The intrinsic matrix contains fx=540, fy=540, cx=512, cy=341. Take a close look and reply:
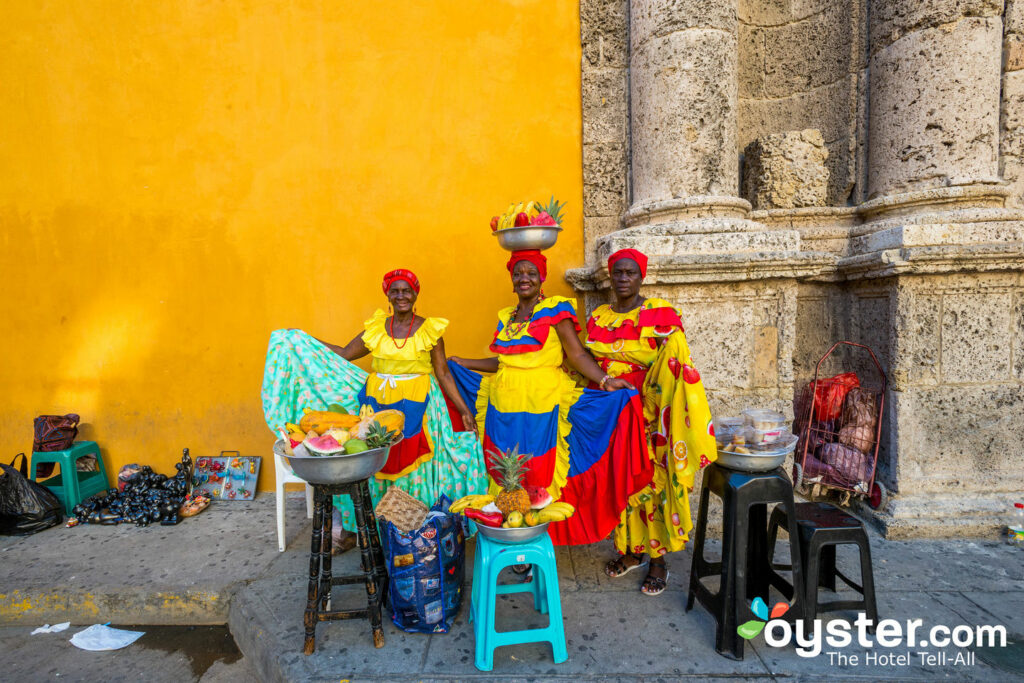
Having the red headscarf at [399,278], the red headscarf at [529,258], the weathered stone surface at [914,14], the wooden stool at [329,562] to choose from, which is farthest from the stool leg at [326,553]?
the weathered stone surface at [914,14]

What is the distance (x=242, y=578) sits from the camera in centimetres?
337

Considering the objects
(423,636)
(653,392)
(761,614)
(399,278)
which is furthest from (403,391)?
(761,614)

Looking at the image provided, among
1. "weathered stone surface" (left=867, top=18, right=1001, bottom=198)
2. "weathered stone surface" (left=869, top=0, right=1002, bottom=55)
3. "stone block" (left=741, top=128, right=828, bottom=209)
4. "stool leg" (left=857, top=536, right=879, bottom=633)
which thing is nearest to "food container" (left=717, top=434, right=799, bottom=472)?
"stool leg" (left=857, top=536, right=879, bottom=633)

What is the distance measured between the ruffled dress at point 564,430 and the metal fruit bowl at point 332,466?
0.75 metres

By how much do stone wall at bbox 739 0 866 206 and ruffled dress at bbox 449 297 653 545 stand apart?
122 inches

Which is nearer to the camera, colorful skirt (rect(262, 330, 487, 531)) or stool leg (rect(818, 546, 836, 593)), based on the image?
stool leg (rect(818, 546, 836, 593))

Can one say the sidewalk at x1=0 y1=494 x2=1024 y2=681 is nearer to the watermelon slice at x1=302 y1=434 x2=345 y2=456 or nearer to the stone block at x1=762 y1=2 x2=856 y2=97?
the watermelon slice at x1=302 y1=434 x2=345 y2=456

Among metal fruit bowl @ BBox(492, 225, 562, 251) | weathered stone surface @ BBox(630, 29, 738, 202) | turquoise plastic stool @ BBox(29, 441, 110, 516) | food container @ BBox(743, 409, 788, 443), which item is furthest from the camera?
turquoise plastic stool @ BBox(29, 441, 110, 516)

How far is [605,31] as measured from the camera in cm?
443

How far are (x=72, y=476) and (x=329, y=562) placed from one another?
334 cm

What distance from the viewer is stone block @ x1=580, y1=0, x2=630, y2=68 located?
442 centimetres

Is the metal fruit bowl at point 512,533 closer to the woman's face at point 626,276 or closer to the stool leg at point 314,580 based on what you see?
the stool leg at point 314,580

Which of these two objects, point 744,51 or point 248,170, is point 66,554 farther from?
point 744,51

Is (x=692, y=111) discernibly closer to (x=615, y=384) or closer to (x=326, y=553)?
(x=615, y=384)
